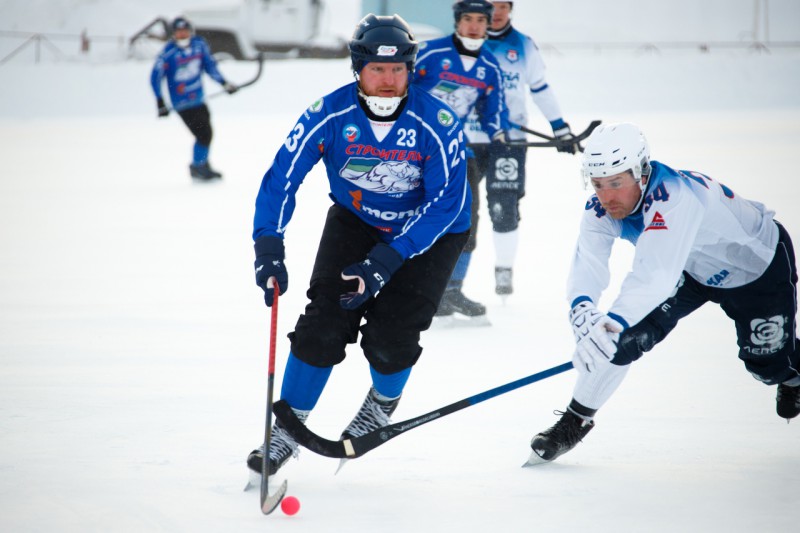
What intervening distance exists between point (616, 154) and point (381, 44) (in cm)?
80

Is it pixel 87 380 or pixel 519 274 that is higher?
pixel 87 380

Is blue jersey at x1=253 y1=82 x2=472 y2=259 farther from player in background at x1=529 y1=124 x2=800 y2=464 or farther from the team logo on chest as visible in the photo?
player in background at x1=529 y1=124 x2=800 y2=464

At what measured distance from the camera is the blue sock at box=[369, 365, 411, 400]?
292cm

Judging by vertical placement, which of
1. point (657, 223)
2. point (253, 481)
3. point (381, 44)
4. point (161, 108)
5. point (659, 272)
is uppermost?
point (381, 44)

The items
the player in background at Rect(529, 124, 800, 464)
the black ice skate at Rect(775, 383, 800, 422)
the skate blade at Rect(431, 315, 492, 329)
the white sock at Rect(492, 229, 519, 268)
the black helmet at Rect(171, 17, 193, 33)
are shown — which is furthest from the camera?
the black helmet at Rect(171, 17, 193, 33)

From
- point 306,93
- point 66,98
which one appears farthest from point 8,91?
point 306,93

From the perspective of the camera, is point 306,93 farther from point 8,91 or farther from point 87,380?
point 87,380

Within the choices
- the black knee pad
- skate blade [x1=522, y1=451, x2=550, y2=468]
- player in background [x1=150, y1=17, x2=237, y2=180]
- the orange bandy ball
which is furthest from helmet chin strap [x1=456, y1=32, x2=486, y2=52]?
player in background [x1=150, y1=17, x2=237, y2=180]

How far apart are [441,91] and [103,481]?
2.87m

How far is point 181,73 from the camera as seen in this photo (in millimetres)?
10273

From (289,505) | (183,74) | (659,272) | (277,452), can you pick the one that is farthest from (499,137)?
(183,74)

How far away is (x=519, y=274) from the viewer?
6188 millimetres

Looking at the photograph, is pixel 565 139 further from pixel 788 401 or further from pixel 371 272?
pixel 371 272

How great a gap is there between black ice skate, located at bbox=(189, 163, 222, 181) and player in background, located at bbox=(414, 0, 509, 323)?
5508 millimetres
